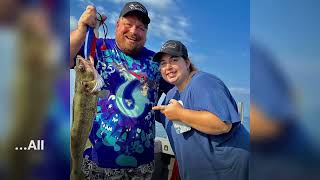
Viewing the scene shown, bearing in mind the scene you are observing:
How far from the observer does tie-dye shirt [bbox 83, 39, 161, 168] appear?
1797 mm

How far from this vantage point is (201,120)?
158cm

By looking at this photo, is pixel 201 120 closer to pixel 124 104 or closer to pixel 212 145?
pixel 212 145

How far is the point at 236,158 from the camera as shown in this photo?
1629mm

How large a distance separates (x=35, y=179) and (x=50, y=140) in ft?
0.41

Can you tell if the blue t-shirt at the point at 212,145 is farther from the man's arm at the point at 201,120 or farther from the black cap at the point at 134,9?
the black cap at the point at 134,9

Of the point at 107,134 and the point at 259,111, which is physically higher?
the point at 259,111

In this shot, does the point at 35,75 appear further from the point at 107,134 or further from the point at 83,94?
the point at 107,134

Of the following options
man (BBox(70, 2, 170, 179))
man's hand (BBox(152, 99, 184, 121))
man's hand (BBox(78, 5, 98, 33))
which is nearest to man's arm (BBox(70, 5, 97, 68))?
man's hand (BBox(78, 5, 98, 33))

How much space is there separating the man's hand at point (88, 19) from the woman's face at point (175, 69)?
38 cm

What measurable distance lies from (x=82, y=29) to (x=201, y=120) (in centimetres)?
67

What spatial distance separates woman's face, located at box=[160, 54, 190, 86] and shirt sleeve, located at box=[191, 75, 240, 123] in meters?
0.12

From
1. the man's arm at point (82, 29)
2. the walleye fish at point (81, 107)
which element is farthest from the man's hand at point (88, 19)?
the walleye fish at point (81, 107)

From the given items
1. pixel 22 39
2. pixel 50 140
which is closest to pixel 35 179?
pixel 50 140

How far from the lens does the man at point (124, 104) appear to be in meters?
1.80
